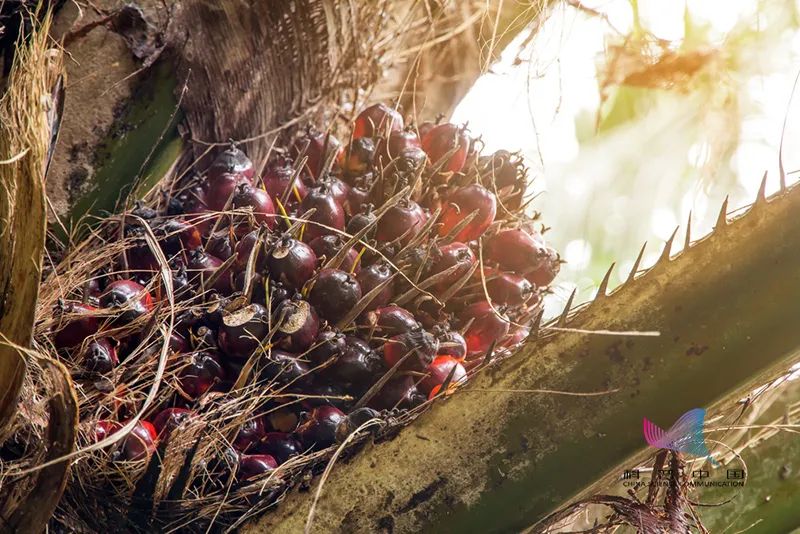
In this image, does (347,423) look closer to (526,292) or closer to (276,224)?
(276,224)

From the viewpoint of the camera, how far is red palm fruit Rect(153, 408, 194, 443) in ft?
3.94

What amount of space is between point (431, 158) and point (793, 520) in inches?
43.4

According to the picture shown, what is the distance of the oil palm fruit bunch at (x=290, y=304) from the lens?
4.11ft

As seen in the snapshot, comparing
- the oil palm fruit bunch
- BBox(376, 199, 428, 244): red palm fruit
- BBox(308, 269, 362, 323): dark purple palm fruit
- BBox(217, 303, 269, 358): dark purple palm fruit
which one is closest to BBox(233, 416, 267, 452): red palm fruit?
the oil palm fruit bunch

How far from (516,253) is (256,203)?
57 centimetres

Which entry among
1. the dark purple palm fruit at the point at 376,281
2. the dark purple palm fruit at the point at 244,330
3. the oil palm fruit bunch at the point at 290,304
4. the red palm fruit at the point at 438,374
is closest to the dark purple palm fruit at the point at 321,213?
the oil palm fruit bunch at the point at 290,304

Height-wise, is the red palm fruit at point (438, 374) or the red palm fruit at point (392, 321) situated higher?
the red palm fruit at point (392, 321)

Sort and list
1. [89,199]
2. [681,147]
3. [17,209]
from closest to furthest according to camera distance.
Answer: [17,209]
[89,199]
[681,147]

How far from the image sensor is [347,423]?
4.08ft

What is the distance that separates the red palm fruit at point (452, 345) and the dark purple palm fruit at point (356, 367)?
125mm

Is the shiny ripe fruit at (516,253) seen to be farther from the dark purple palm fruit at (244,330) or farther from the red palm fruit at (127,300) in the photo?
the red palm fruit at (127,300)

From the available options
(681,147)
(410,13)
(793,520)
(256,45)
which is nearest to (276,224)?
(256,45)

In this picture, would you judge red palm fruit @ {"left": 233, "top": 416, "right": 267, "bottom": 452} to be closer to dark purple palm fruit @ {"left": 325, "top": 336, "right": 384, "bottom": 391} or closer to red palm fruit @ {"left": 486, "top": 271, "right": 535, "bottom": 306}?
dark purple palm fruit @ {"left": 325, "top": 336, "right": 384, "bottom": 391}

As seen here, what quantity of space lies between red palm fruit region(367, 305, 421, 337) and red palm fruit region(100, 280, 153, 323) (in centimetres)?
39
